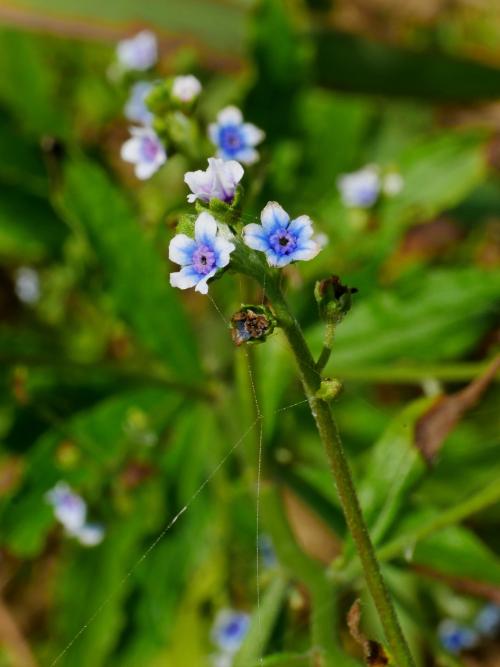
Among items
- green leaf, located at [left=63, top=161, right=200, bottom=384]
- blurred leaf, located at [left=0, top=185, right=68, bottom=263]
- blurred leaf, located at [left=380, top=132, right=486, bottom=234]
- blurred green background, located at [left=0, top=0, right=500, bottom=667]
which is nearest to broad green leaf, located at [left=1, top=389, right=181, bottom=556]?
blurred green background, located at [left=0, top=0, right=500, bottom=667]

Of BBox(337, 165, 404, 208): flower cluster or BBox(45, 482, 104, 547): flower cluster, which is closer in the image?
BBox(45, 482, 104, 547): flower cluster

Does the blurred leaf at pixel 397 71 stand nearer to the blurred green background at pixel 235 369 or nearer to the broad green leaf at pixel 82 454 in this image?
the blurred green background at pixel 235 369

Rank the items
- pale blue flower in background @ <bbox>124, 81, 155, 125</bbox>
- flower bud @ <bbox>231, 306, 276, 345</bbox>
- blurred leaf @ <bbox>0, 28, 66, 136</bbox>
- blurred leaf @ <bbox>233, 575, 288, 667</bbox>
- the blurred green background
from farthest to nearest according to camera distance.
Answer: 1. blurred leaf @ <bbox>0, 28, 66, 136</bbox>
2. pale blue flower in background @ <bbox>124, 81, 155, 125</bbox>
3. the blurred green background
4. blurred leaf @ <bbox>233, 575, 288, 667</bbox>
5. flower bud @ <bbox>231, 306, 276, 345</bbox>

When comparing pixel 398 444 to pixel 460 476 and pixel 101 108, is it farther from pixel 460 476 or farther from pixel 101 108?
pixel 101 108

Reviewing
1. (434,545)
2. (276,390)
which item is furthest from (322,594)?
(276,390)

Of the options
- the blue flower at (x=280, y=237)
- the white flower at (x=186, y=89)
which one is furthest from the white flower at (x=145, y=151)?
the blue flower at (x=280, y=237)

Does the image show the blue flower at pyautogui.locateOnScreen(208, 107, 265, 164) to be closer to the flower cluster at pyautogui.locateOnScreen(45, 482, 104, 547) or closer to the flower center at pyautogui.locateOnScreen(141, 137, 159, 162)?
the flower center at pyautogui.locateOnScreen(141, 137, 159, 162)
